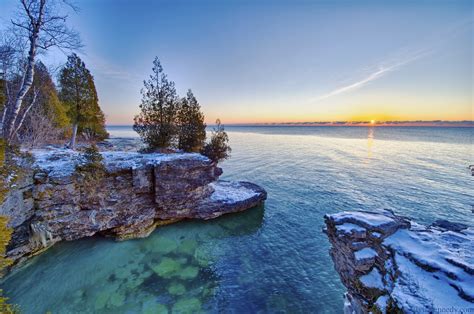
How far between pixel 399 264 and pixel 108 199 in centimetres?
1628

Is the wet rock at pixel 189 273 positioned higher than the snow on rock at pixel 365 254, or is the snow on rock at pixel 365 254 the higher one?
the snow on rock at pixel 365 254

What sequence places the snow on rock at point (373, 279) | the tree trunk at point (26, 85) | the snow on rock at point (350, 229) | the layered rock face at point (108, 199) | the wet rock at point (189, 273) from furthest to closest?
1. the layered rock face at point (108, 199)
2. the wet rock at point (189, 273)
3. the tree trunk at point (26, 85)
4. the snow on rock at point (350, 229)
5. the snow on rock at point (373, 279)

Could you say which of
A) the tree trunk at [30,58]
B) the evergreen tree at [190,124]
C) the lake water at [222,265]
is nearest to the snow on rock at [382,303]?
the lake water at [222,265]

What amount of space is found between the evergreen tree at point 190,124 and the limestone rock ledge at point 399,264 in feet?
59.5

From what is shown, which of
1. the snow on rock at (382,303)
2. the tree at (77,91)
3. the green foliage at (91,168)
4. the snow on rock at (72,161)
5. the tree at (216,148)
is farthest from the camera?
the tree at (216,148)

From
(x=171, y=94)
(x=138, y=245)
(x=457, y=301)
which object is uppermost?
(x=171, y=94)

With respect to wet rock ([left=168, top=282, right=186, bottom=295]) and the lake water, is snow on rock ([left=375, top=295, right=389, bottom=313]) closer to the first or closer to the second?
the lake water

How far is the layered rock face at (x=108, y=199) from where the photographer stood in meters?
10.3

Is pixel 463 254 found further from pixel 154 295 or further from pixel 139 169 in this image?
pixel 139 169

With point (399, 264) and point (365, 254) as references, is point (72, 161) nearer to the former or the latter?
point (365, 254)

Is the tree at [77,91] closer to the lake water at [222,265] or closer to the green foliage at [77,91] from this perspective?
the green foliage at [77,91]

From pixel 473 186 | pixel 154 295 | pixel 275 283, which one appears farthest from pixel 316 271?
pixel 473 186

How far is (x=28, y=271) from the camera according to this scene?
9766mm

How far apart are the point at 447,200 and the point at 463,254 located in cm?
1953
